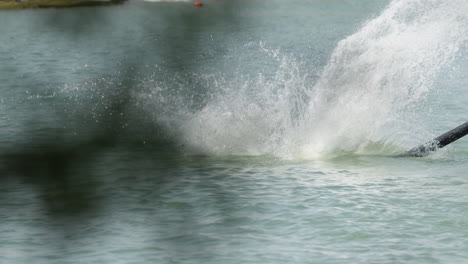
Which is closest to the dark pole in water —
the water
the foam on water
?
the water

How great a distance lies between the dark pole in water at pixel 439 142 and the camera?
9.31m

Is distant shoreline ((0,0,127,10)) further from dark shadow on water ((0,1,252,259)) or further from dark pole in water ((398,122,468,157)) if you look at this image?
dark pole in water ((398,122,468,157))

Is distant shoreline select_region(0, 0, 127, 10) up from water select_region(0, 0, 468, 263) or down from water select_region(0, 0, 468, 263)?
up

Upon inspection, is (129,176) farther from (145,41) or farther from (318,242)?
(318,242)

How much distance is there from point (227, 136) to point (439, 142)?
3.54 meters

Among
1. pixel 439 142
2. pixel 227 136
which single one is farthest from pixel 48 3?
pixel 227 136

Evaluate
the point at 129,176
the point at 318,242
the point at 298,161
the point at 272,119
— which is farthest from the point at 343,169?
the point at 129,176

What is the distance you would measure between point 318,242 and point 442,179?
3.12 metres

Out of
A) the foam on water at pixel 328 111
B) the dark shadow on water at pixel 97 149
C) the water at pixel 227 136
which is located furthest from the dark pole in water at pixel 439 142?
the dark shadow on water at pixel 97 149

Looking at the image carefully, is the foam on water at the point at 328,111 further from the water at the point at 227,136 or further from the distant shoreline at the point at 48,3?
the distant shoreline at the point at 48,3

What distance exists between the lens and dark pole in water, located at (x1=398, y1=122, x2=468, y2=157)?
9312 mm

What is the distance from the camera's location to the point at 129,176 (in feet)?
4.85

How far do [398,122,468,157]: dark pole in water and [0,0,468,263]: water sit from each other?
18 cm

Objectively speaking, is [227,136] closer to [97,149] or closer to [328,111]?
[328,111]
